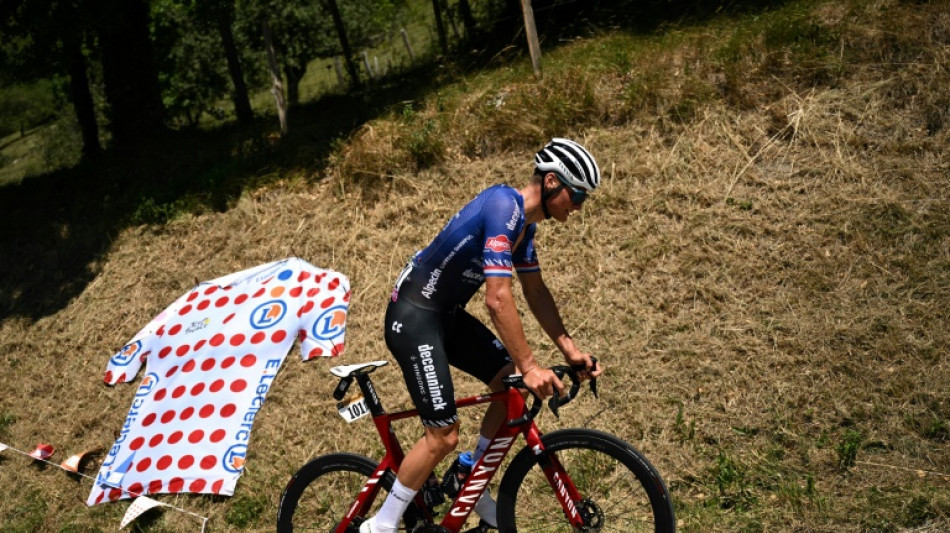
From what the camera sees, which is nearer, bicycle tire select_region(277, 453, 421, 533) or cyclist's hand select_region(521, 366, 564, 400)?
cyclist's hand select_region(521, 366, 564, 400)

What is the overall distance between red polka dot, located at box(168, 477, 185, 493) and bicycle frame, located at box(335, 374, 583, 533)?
3107mm

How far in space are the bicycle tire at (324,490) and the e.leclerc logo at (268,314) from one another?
3.76 metres

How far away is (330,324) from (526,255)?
4.61 m

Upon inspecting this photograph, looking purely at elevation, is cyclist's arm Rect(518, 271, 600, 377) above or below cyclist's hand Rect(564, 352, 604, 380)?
above

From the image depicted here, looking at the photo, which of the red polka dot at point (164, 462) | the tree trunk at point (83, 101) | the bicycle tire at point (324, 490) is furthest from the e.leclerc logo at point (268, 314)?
the tree trunk at point (83, 101)

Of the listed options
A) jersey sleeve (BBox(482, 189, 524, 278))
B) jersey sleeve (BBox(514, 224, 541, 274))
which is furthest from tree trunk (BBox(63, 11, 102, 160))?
jersey sleeve (BBox(482, 189, 524, 278))

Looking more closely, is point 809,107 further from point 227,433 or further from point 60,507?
point 60,507

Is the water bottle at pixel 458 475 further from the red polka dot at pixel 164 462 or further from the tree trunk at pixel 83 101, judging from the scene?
the tree trunk at pixel 83 101

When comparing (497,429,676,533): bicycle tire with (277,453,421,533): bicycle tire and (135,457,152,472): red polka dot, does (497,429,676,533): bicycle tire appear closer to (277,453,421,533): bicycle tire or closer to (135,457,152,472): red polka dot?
(277,453,421,533): bicycle tire

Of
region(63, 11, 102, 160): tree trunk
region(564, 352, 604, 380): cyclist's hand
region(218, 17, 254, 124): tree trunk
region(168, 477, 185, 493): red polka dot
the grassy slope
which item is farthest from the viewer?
region(63, 11, 102, 160): tree trunk

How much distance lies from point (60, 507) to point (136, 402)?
1.28 metres

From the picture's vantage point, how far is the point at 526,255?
4758mm

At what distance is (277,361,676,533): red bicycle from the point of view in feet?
14.9

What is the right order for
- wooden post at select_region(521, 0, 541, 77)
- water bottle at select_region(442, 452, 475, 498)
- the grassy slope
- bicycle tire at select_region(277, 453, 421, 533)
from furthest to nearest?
wooden post at select_region(521, 0, 541, 77) < the grassy slope < bicycle tire at select_region(277, 453, 421, 533) < water bottle at select_region(442, 452, 475, 498)
